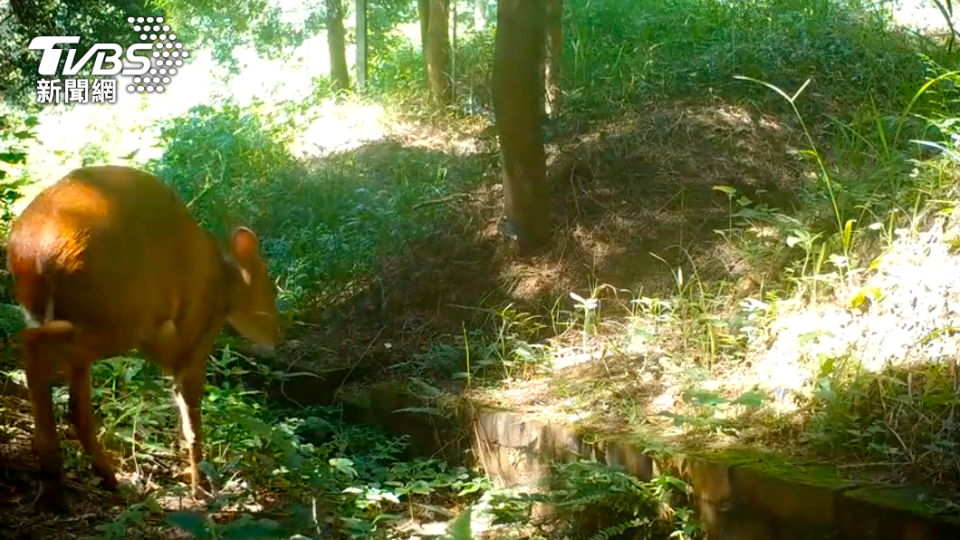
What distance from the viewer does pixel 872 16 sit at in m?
8.80

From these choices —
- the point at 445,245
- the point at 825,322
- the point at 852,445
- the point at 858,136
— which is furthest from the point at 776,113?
the point at 852,445

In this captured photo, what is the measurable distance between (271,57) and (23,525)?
317 inches

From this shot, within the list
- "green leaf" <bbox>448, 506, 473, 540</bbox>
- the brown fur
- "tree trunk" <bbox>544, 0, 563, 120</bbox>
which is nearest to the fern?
"green leaf" <bbox>448, 506, 473, 540</bbox>

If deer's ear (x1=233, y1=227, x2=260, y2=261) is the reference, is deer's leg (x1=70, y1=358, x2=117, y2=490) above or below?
below

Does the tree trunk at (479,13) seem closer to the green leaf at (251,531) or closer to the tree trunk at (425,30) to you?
the tree trunk at (425,30)

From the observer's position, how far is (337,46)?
11680 millimetres

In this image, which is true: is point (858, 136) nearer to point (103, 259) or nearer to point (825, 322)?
point (825, 322)

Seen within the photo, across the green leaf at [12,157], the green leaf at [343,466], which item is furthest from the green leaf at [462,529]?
the green leaf at [12,157]

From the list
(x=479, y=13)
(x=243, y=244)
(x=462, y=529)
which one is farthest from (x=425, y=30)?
(x=462, y=529)

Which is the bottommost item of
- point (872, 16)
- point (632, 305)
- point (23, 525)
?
point (23, 525)

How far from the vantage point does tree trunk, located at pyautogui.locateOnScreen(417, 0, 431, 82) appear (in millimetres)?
11141

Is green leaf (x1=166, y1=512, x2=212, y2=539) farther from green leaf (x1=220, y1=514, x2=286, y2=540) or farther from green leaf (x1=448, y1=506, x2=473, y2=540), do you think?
green leaf (x1=448, y1=506, x2=473, y2=540)

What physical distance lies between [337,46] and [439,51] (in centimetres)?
138

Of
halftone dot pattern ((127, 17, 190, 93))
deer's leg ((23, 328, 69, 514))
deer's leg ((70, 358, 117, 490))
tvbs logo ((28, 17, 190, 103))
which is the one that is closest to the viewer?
deer's leg ((23, 328, 69, 514))
